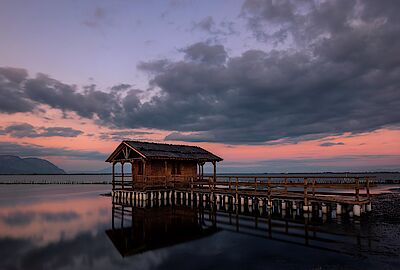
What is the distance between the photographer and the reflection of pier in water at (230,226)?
13.8 metres

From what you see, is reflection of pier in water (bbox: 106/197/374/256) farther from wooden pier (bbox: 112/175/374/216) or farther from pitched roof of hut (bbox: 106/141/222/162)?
pitched roof of hut (bbox: 106/141/222/162)

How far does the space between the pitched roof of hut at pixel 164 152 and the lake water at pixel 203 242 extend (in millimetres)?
8143

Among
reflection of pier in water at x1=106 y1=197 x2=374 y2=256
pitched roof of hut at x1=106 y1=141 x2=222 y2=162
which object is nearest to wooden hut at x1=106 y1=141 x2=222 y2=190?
pitched roof of hut at x1=106 y1=141 x2=222 y2=162

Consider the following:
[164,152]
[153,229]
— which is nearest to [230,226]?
[153,229]

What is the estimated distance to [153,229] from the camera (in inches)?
693

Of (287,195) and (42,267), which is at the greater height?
(287,195)

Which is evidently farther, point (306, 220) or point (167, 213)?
point (167, 213)

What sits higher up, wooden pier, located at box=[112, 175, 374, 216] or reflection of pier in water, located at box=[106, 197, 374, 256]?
Answer: wooden pier, located at box=[112, 175, 374, 216]

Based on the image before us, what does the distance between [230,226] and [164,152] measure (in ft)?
50.6

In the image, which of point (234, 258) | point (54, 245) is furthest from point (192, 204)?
point (234, 258)

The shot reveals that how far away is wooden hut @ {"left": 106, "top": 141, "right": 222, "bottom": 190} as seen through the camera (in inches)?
1187

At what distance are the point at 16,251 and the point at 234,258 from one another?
1044cm

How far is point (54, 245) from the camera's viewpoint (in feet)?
49.4

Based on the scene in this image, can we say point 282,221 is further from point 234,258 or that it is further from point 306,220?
point 234,258
